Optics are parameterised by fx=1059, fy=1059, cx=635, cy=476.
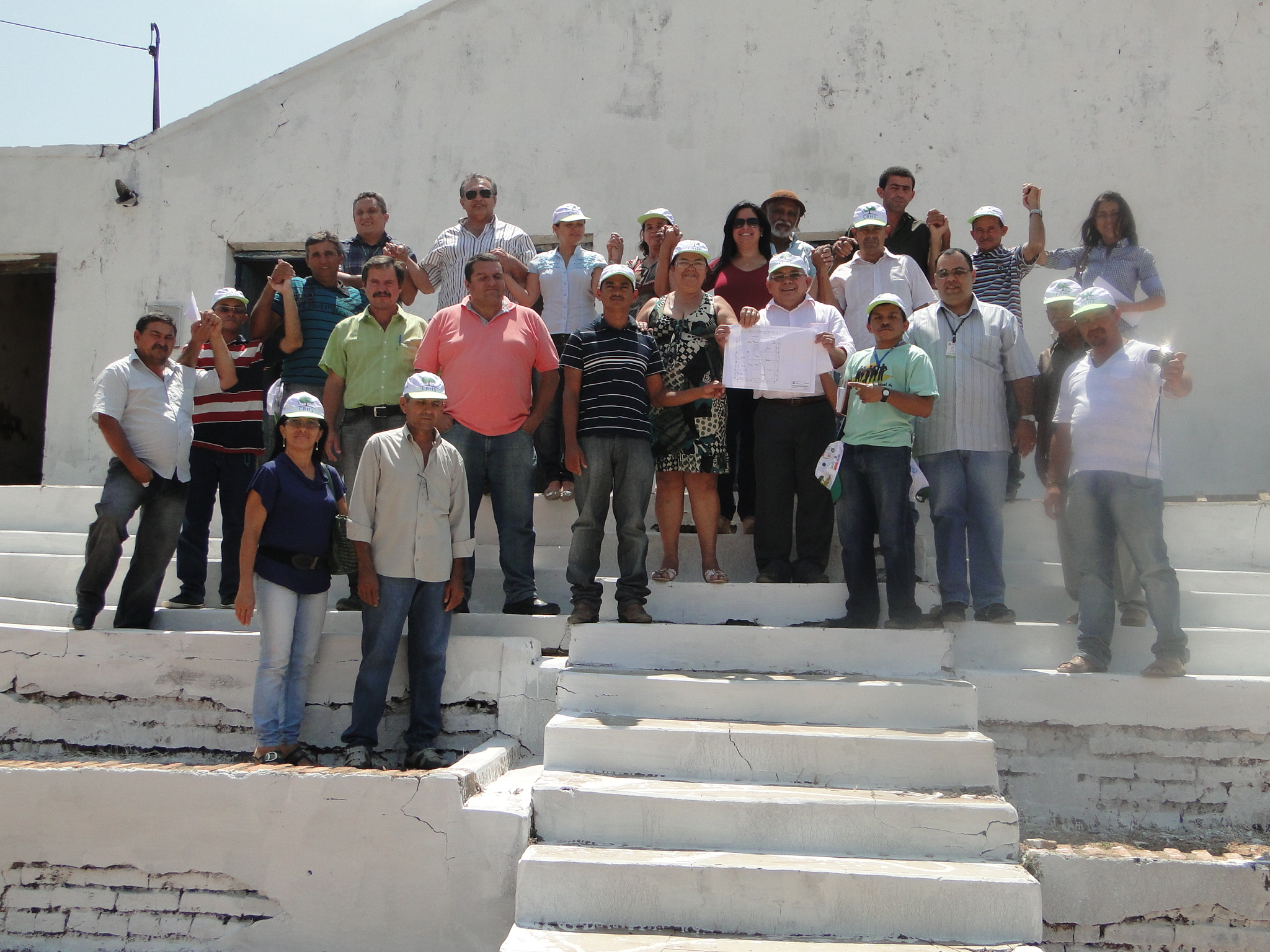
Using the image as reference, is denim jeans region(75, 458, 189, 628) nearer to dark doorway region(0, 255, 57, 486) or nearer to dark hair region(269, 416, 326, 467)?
dark hair region(269, 416, 326, 467)

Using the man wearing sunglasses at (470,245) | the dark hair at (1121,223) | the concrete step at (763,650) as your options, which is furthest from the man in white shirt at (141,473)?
the dark hair at (1121,223)

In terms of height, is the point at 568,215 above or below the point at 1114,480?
above

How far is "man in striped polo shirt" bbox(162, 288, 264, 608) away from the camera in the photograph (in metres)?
6.00

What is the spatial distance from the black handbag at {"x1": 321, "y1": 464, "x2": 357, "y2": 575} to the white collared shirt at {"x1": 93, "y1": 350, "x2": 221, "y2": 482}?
1265 millimetres

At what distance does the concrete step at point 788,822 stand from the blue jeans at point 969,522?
4.37ft

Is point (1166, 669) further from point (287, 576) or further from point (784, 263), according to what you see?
point (287, 576)

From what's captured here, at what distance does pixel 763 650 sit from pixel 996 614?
1180mm

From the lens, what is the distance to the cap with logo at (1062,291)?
5766 millimetres

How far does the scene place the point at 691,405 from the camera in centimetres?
570

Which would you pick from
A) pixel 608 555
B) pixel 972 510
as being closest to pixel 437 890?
pixel 608 555

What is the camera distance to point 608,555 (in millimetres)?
6234

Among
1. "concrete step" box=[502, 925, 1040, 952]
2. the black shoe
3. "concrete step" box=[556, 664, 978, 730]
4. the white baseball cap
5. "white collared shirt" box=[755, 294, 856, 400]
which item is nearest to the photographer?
"concrete step" box=[502, 925, 1040, 952]

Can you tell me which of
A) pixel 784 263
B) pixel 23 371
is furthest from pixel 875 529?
pixel 23 371

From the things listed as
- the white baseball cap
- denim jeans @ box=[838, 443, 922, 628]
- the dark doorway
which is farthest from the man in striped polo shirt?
the dark doorway
